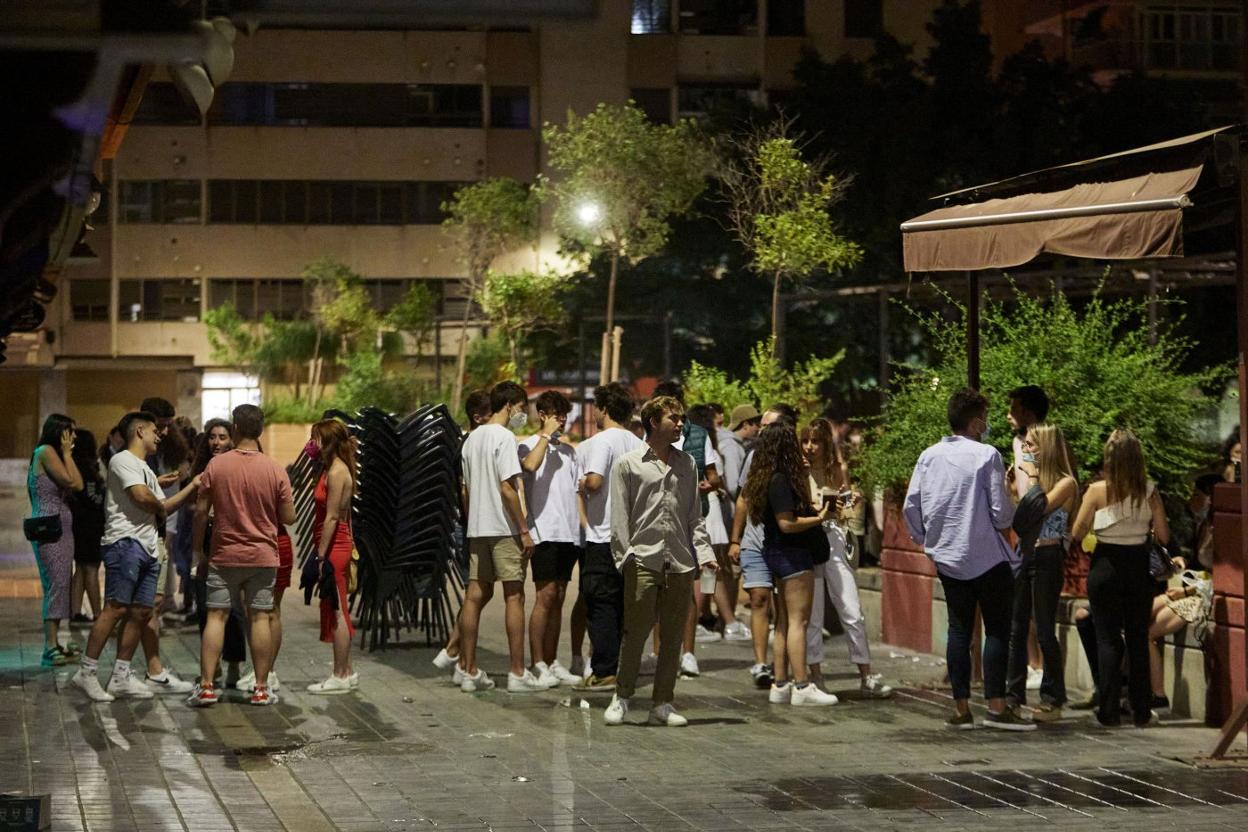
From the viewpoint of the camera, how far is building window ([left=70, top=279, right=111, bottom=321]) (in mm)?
58406

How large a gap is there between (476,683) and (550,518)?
1.17 meters

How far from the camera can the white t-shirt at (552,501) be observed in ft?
40.4

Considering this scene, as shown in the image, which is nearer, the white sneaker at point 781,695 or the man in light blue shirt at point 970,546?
the man in light blue shirt at point 970,546

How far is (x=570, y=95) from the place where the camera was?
56594 millimetres

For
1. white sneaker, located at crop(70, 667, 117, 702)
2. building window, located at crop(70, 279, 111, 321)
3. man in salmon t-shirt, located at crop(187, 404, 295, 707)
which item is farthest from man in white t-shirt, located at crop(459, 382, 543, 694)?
building window, located at crop(70, 279, 111, 321)

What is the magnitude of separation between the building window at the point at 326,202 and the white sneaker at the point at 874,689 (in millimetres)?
47791

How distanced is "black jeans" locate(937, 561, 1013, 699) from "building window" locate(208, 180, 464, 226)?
48.9m

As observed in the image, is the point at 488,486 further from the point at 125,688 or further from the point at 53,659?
the point at 53,659

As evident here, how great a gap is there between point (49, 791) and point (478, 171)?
50.5 m

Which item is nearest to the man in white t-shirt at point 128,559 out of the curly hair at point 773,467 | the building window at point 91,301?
the curly hair at point 773,467

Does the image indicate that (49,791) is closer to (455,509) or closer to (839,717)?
(839,717)

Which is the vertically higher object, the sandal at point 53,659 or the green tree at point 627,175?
the green tree at point 627,175

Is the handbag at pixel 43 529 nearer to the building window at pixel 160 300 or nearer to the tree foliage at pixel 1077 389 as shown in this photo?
the tree foliage at pixel 1077 389

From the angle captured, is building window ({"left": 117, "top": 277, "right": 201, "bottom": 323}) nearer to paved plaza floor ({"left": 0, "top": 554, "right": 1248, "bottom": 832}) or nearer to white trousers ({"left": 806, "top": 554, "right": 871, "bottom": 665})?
paved plaza floor ({"left": 0, "top": 554, "right": 1248, "bottom": 832})
